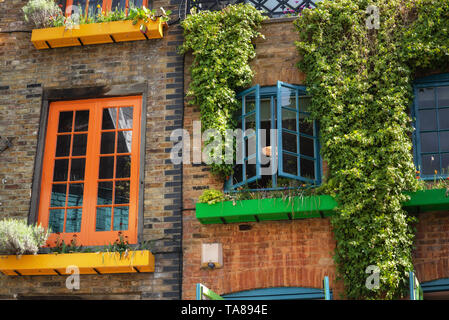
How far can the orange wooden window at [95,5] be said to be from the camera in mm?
11828

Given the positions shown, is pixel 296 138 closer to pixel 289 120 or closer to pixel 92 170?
pixel 289 120

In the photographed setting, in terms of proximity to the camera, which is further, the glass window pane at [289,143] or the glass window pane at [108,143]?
the glass window pane at [108,143]

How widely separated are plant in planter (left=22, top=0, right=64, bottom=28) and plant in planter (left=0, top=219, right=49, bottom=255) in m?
3.33

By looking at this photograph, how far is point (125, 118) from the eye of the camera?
11.1m

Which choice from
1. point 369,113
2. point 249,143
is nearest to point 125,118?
point 249,143

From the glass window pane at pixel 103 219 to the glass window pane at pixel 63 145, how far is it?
111 cm

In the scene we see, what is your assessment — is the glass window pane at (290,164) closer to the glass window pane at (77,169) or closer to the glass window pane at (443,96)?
the glass window pane at (443,96)

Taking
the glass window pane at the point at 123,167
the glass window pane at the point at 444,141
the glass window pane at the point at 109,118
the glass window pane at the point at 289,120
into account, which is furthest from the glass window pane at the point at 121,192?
the glass window pane at the point at 444,141

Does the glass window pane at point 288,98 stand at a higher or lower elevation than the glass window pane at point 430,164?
higher

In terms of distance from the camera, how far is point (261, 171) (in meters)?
10.2

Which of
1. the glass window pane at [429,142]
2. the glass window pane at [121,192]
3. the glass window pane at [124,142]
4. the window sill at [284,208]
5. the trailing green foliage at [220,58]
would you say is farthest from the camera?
the glass window pane at [124,142]

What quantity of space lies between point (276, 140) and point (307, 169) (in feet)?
2.00

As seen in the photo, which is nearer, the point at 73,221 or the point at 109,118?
the point at 73,221

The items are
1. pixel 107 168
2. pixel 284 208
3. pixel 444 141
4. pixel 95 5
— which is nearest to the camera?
pixel 284 208
